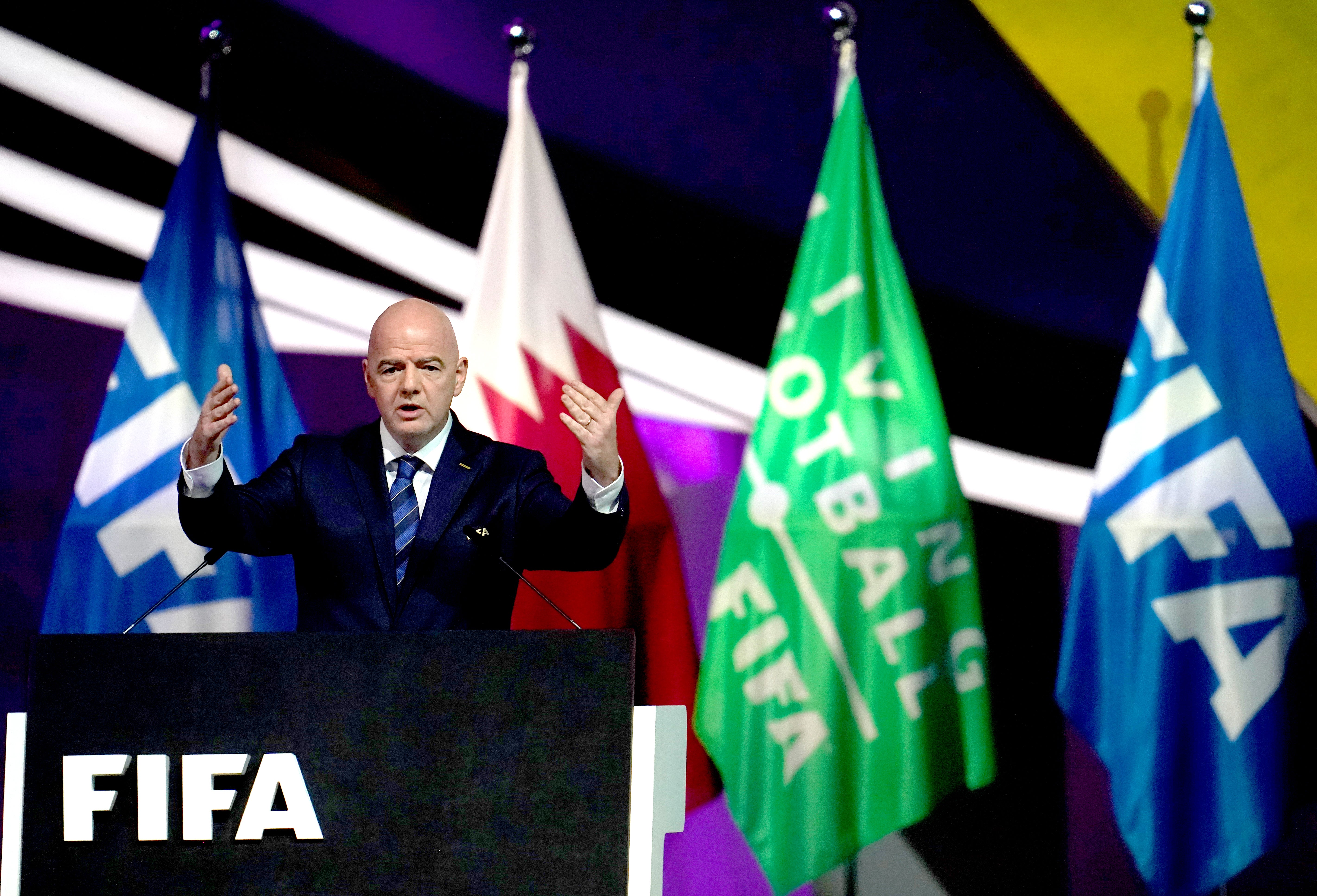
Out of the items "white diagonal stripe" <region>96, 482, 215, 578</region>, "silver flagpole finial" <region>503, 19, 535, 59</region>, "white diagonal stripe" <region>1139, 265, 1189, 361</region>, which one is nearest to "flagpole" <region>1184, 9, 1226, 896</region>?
"white diagonal stripe" <region>1139, 265, 1189, 361</region>

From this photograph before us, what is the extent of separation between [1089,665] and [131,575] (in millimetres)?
2603

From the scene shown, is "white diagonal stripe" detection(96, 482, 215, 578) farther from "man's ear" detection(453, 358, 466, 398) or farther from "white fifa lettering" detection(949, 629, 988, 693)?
"white fifa lettering" detection(949, 629, 988, 693)

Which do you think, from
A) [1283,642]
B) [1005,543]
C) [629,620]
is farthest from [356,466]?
[1283,642]

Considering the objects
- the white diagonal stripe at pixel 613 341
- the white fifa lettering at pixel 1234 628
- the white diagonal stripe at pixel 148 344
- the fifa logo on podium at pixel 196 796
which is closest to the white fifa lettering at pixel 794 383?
the white diagonal stripe at pixel 613 341

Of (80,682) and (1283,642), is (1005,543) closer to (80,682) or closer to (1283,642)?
(1283,642)

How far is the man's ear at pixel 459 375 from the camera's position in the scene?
227 cm

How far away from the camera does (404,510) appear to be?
6.88 ft

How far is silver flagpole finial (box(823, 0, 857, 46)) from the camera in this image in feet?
10.7

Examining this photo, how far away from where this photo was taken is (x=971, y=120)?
326 centimetres

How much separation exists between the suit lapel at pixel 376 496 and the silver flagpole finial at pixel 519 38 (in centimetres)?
162

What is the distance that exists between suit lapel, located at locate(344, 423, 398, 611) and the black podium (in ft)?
2.04

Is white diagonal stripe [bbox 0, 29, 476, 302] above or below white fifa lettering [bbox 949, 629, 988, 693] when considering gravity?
above

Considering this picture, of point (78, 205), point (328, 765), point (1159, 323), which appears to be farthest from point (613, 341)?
point (328, 765)

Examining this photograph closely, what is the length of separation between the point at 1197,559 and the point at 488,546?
1.99 metres
